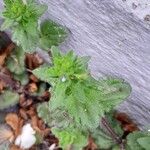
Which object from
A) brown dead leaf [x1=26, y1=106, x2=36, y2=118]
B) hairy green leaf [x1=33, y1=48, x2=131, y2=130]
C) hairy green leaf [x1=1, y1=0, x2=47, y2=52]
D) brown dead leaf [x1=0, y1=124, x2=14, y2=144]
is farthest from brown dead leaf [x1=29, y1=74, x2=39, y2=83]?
hairy green leaf [x1=33, y1=48, x2=131, y2=130]

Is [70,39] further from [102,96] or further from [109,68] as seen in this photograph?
[102,96]

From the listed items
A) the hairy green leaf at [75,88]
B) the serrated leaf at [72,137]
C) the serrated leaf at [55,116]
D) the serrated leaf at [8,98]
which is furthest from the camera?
the serrated leaf at [8,98]

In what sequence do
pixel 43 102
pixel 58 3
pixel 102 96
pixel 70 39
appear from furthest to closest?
pixel 43 102 < pixel 70 39 < pixel 58 3 < pixel 102 96

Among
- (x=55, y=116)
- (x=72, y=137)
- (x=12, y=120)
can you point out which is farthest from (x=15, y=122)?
(x=55, y=116)

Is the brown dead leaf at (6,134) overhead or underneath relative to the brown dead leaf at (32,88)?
underneath

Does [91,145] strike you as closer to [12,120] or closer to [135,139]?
[135,139]

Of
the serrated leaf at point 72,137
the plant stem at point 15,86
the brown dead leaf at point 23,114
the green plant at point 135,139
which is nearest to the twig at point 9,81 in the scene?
the plant stem at point 15,86

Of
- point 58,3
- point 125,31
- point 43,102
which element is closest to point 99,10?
point 125,31

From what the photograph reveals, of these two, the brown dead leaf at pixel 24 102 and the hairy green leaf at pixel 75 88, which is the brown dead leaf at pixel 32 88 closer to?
the brown dead leaf at pixel 24 102
